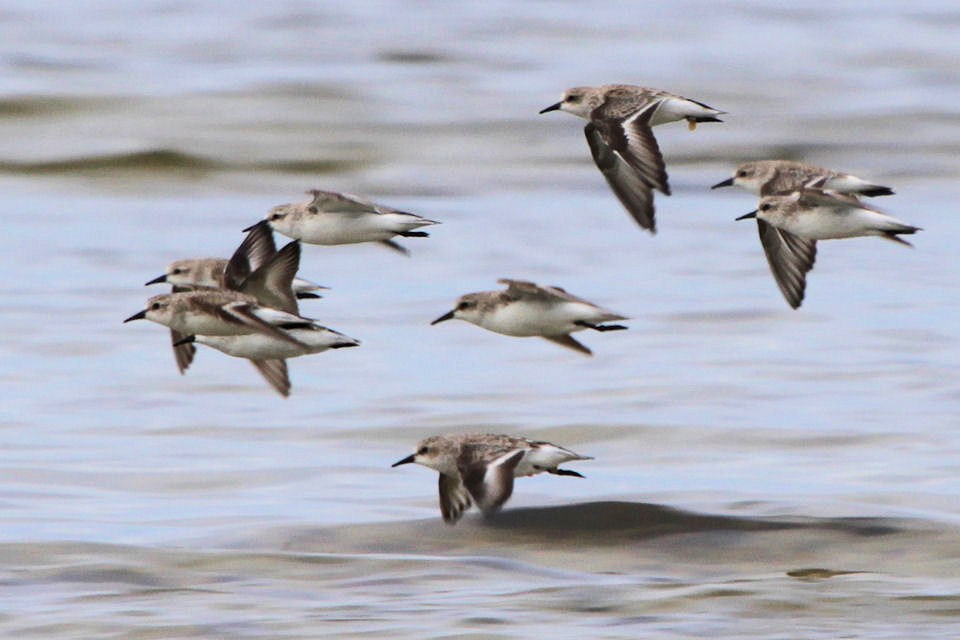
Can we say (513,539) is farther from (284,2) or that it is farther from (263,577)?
(284,2)


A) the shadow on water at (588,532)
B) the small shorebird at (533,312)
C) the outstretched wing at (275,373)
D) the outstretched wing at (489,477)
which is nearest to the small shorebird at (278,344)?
the outstretched wing at (275,373)

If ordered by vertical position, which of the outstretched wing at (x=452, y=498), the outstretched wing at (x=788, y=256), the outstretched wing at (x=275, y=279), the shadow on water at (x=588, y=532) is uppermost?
the outstretched wing at (x=788, y=256)

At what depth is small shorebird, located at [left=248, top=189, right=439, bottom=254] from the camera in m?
7.04

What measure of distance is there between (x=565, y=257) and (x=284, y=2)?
17.7 metres

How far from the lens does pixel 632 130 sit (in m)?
7.23

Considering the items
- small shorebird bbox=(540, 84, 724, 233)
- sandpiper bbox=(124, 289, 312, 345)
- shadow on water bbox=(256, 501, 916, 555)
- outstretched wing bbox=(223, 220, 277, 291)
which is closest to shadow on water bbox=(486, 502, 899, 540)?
shadow on water bbox=(256, 501, 916, 555)

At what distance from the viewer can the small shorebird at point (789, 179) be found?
7.18 m

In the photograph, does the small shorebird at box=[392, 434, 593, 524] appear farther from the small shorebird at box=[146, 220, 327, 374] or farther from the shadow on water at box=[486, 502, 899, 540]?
the shadow on water at box=[486, 502, 899, 540]

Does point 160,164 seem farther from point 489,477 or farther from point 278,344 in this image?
point 489,477

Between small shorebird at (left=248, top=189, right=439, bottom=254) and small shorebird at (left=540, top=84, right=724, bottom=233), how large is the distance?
0.75 metres

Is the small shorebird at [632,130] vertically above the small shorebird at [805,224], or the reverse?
the small shorebird at [632,130]

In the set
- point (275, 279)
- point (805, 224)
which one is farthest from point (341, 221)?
point (805, 224)

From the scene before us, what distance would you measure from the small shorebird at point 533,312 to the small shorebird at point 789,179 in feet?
2.74

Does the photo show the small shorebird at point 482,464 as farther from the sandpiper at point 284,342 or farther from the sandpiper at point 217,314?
the sandpiper at point 217,314
